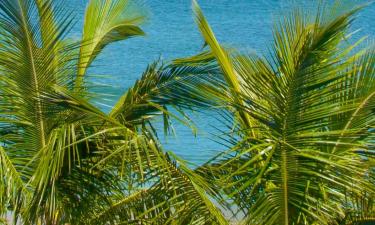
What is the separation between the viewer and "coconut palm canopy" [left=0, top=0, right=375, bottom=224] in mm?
4453

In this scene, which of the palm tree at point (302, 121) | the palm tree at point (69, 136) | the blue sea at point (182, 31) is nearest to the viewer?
the palm tree at point (302, 121)

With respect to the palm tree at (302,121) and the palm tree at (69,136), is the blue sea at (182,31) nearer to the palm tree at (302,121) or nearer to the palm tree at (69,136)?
the palm tree at (69,136)

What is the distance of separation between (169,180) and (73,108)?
0.69m

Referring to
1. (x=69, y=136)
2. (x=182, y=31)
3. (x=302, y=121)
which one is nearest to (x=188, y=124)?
(x=69, y=136)

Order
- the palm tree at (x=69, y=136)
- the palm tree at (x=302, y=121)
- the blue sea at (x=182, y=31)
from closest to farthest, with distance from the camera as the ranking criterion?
1. the palm tree at (x=302, y=121)
2. the palm tree at (x=69, y=136)
3. the blue sea at (x=182, y=31)

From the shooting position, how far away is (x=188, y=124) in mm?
5055

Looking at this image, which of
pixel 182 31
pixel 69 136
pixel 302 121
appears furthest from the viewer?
pixel 182 31

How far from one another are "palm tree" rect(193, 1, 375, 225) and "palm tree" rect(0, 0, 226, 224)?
24 cm

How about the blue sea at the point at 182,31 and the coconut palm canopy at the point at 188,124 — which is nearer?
the coconut palm canopy at the point at 188,124

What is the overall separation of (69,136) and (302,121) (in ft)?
4.22

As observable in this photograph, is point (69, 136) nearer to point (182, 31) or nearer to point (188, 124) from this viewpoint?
point (188, 124)

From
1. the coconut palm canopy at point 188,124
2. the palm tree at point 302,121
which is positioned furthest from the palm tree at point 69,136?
the palm tree at point 302,121

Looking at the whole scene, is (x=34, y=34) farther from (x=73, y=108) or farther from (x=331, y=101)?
(x=331, y=101)

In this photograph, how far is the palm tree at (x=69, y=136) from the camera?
482cm
